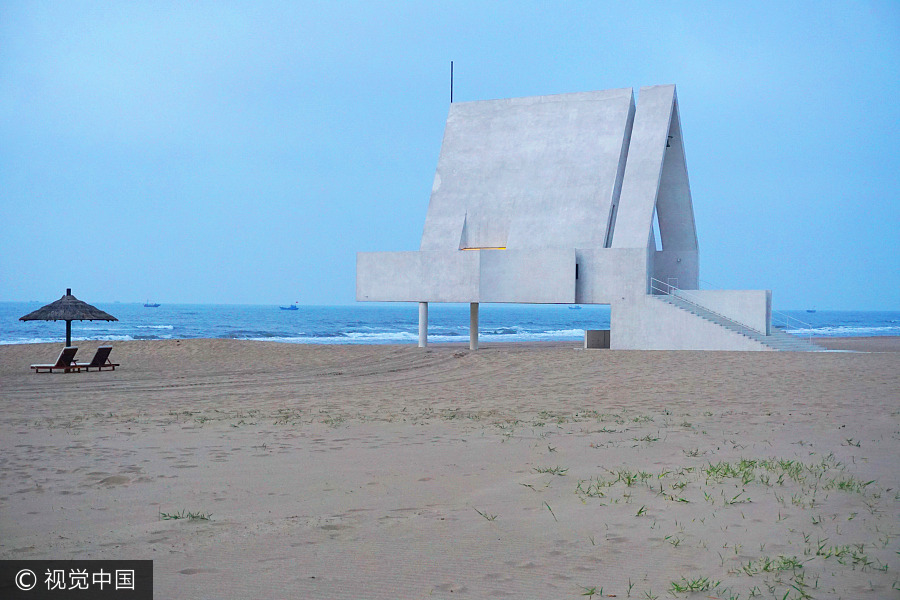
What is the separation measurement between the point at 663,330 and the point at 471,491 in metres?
16.0

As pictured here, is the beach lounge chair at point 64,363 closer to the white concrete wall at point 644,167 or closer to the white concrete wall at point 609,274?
the white concrete wall at point 609,274

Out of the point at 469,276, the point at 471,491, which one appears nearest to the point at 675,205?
the point at 469,276

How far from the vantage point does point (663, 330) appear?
20266 millimetres

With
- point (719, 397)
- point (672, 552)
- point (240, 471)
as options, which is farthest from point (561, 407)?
point (672, 552)

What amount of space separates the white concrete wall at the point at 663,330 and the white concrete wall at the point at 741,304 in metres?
1.37

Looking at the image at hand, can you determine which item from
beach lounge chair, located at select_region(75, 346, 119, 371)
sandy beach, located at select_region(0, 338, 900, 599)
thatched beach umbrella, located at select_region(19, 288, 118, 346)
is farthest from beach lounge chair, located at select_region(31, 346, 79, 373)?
sandy beach, located at select_region(0, 338, 900, 599)

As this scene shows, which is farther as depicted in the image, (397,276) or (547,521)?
(397,276)

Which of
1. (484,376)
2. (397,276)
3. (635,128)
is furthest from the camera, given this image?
(397,276)

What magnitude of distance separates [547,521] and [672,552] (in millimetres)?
782

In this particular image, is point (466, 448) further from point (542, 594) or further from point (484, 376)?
point (484, 376)

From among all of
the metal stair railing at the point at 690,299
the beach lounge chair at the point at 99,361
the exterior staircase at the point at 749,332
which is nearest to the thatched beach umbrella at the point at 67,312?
the beach lounge chair at the point at 99,361

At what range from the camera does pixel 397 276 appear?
23.4 meters

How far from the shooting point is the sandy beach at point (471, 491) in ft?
11.6

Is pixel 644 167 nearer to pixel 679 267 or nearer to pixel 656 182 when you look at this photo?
pixel 656 182
